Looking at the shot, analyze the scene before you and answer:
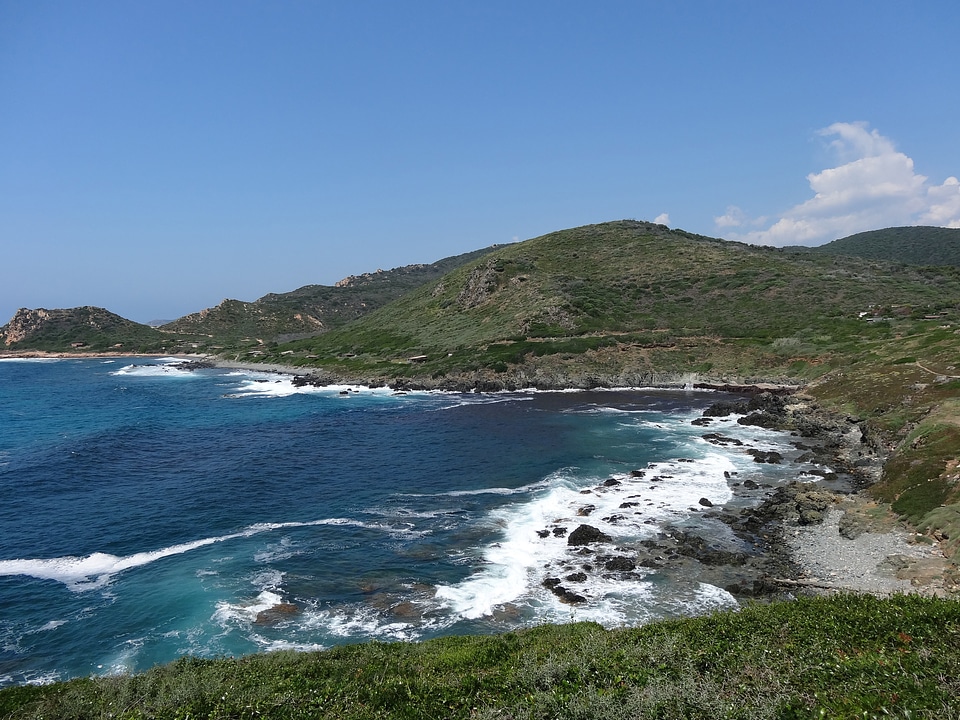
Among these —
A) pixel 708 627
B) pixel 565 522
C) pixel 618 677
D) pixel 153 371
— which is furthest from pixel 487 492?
pixel 153 371

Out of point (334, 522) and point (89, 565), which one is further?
point (334, 522)

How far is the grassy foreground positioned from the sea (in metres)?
7.35

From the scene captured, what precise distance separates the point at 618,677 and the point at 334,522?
30970 millimetres

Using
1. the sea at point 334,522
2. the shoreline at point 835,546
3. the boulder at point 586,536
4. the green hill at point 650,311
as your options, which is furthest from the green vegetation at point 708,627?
the boulder at point 586,536

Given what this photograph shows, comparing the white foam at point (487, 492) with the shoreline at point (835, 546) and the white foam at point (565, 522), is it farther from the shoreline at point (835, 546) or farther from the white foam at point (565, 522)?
the shoreline at point (835, 546)

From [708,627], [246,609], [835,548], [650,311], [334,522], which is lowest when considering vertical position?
[246,609]

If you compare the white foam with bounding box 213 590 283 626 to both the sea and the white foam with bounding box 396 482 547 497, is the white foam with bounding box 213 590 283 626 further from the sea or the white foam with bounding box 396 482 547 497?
the white foam with bounding box 396 482 547 497

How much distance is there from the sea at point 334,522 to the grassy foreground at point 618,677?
7354mm

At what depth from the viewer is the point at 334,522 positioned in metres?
41.3

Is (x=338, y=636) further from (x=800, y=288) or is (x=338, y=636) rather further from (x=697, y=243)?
(x=697, y=243)

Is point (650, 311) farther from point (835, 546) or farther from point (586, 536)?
point (586, 536)

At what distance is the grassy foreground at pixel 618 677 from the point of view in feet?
41.5

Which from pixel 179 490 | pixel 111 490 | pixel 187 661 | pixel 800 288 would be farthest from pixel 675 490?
pixel 800 288

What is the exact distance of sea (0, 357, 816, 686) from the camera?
1072 inches
